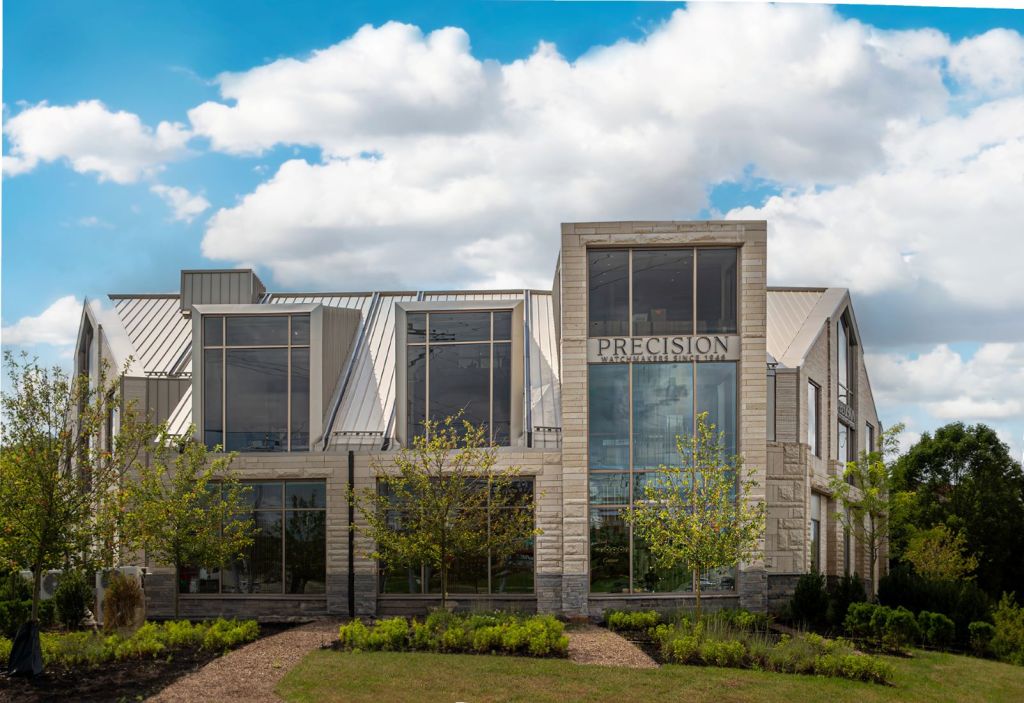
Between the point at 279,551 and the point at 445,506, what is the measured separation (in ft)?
17.9

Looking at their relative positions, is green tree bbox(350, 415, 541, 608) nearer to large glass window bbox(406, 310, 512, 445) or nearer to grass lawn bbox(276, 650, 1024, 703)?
large glass window bbox(406, 310, 512, 445)

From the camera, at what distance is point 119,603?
Result: 19.4 m

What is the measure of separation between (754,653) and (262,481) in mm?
11321

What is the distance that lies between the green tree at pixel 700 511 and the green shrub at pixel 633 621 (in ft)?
3.35

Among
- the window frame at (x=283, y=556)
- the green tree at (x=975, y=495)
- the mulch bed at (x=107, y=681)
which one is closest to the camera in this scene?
the mulch bed at (x=107, y=681)

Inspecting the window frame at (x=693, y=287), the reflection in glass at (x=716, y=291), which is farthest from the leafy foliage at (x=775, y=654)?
the reflection in glass at (x=716, y=291)

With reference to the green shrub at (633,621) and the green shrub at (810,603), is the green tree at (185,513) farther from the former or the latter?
the green shrub at (810,603)

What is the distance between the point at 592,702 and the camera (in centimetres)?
1441

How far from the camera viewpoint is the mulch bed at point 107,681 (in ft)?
46.4

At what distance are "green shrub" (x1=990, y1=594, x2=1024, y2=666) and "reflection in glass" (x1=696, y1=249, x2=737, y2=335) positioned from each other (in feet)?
25.6

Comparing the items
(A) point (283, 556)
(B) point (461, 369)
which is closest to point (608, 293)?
(B) point (461, 369)

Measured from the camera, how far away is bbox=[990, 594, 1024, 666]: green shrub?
64.4 ft

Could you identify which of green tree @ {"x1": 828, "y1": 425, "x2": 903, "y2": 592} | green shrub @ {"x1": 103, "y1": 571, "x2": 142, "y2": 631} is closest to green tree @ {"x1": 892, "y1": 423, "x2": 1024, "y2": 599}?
green tree @ {"x1": 828, "y1": 425, "x2": 903, "y2": 592}

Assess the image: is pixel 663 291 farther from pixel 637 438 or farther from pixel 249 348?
pixel 249 348
